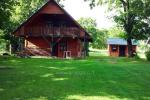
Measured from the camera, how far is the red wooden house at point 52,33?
4475cm

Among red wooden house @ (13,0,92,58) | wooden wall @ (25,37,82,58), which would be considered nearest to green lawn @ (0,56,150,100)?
red wooden house @ (13,0,92,58)

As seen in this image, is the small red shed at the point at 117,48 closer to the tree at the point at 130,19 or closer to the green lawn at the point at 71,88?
the tree at the point at 130,19

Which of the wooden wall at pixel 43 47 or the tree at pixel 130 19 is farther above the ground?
the tree at pixel 130 19

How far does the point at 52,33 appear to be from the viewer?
1757 inches

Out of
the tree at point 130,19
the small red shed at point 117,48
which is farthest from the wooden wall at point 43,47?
the small red shed at point 117,48

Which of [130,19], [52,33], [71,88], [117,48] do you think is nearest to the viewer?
[71,88]

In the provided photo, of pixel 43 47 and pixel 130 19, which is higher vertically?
pixel 130 19

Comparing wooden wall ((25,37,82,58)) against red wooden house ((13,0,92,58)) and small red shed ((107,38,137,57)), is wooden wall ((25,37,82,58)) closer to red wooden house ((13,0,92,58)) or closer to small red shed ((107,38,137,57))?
red wooden house ((13,0,92,58))

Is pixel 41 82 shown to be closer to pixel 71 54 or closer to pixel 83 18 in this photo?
pixel 71 54

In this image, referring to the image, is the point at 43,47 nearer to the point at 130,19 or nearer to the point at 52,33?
the point at 52,33

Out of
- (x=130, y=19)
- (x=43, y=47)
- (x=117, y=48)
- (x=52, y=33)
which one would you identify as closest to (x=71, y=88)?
(x=52, y=33)

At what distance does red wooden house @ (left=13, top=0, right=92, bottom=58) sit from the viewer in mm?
44750

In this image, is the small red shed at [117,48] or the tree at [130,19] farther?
the small red shed at [117,48]

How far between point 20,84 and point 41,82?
1.28 metres
